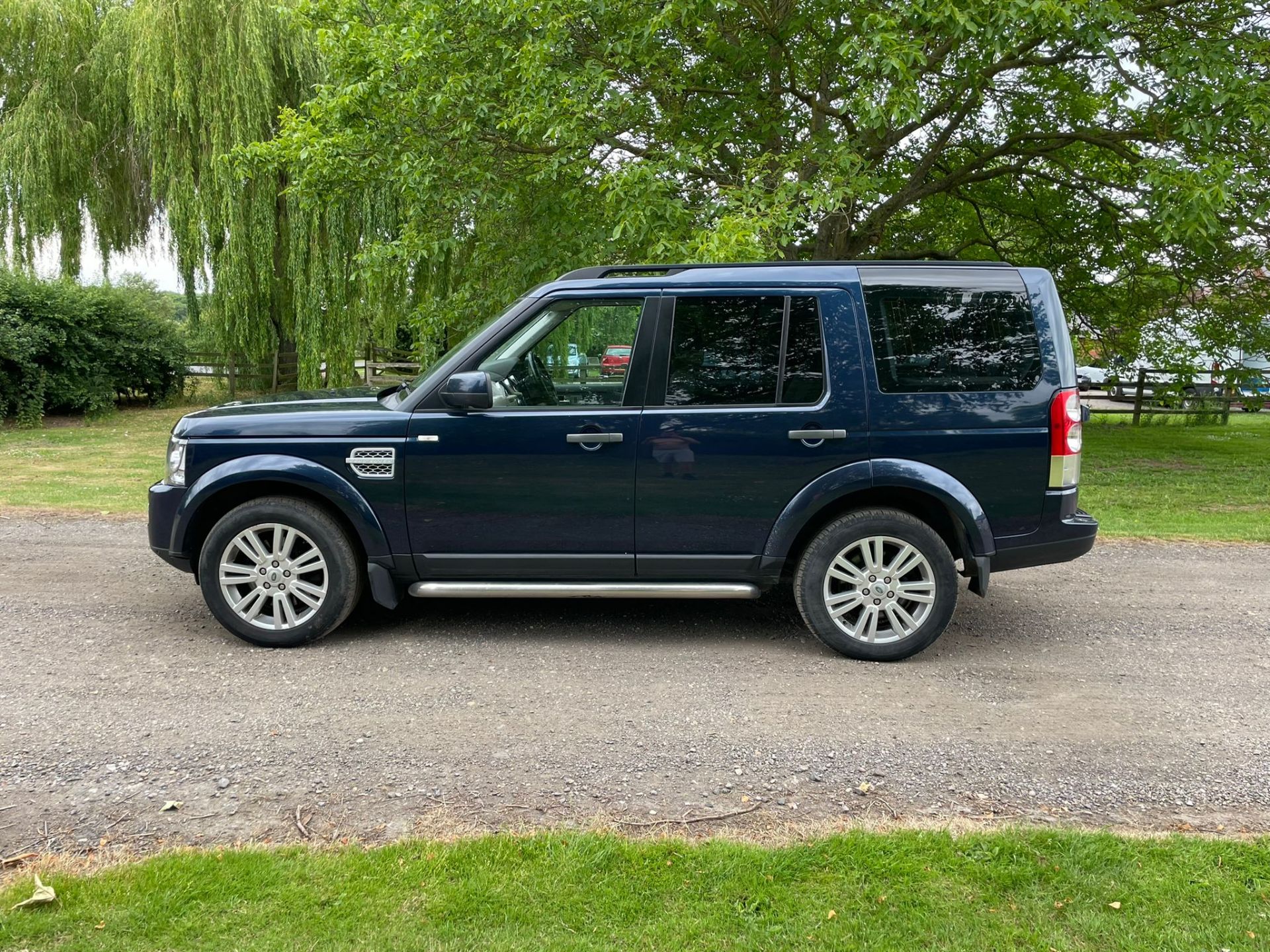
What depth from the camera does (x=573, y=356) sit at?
195 inches

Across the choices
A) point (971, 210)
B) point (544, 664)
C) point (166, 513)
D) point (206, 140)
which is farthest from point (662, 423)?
point (206, 140)

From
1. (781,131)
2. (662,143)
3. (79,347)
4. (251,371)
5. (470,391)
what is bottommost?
(470,391)

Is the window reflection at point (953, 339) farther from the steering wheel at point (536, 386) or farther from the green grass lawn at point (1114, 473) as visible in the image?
the green grass lawn at point (1114, 473)

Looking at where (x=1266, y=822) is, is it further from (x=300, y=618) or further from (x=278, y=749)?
(x=300, y=618)

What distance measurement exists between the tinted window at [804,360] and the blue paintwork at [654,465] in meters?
0.06

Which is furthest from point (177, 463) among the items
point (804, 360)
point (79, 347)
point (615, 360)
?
point (79, 347)

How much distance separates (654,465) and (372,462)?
149 cm

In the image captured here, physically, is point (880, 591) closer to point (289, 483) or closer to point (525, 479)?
point (525, 479)

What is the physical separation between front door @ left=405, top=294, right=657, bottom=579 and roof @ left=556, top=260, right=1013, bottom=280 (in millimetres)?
278

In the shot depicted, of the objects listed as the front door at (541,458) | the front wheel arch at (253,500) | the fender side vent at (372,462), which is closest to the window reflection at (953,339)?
the front door at (541,458)

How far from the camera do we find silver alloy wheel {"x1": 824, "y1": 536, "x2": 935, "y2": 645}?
4883 millimetres

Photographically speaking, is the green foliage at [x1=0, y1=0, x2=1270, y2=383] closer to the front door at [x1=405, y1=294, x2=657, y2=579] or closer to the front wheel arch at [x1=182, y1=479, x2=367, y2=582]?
the front door at [x1=405, y1=294, x2=657, y2=579]

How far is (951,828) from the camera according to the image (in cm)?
315

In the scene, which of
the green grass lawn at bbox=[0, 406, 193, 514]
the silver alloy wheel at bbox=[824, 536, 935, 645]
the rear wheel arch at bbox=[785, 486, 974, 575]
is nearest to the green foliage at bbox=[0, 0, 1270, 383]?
the green grass lawn at bbox=[0, 406, 193, 514]
